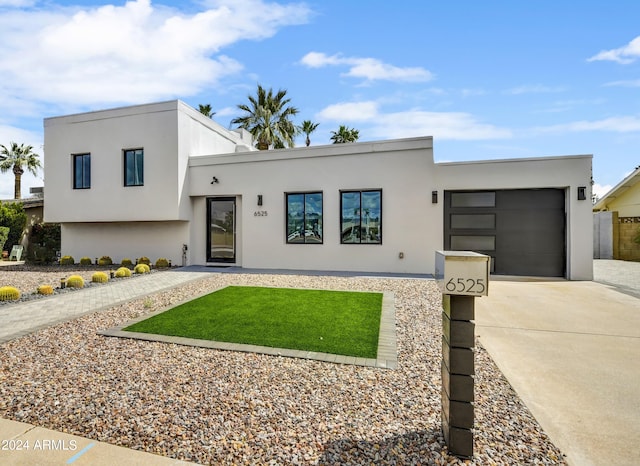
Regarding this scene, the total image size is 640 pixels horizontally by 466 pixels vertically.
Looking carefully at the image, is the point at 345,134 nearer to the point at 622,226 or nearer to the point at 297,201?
the point at 297,201

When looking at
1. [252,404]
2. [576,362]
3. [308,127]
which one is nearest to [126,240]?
[252,404]

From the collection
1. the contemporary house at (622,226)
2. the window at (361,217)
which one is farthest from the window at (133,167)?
the contemporary house at (622,226)

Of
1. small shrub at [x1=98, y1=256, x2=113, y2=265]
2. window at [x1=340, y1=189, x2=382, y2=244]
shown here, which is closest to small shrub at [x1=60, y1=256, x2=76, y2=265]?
small shrub at [x1=98, y1=256, x2=113, y2=265]

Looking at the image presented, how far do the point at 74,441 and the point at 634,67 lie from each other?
13.0 m

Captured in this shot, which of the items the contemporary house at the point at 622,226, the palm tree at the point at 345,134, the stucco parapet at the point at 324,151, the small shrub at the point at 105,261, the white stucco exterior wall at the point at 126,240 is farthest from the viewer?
the palm tree at the point at 345,134

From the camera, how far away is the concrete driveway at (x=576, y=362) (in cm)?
232

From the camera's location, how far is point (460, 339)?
2127 millimetres

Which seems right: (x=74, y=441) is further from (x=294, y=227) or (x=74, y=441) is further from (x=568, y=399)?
(x=294, y=227)

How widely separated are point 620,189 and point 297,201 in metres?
17.6

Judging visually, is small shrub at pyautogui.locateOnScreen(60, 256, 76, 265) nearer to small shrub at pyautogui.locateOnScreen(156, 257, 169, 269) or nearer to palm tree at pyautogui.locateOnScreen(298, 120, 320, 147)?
small shrub at pyautogui.locateOnScreen(156, 257, 169, 269)

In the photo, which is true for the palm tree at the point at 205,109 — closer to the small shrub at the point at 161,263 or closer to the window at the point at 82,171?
the window at the point at 82,171

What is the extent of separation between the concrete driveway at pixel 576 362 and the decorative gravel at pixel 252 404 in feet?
0.71

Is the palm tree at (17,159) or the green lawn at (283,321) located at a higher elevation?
the palm tree at (17,159)

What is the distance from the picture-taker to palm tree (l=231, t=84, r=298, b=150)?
21266mm
